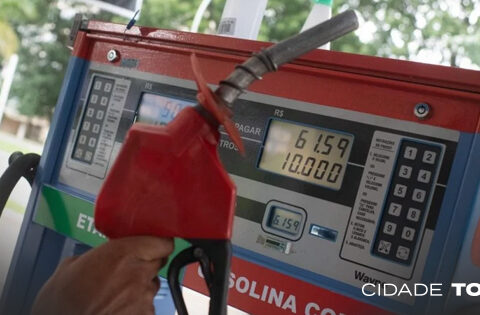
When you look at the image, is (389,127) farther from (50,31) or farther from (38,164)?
(50,31)

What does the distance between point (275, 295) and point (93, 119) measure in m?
0.38

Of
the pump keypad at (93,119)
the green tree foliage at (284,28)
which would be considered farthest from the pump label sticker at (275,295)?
the green tree foliage at (284,28)

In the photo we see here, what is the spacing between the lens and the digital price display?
0.63m

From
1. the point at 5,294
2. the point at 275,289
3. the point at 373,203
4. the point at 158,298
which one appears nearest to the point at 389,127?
the point at 373,203

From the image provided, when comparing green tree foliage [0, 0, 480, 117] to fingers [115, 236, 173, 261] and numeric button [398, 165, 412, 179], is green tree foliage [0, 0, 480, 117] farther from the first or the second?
fingers [115, 236, 173, 261]

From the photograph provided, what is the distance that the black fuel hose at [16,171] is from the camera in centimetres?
84

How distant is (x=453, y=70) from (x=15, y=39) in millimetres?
5121

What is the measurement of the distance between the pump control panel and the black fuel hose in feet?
0.43

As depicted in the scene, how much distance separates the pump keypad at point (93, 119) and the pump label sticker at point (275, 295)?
25 centimetres

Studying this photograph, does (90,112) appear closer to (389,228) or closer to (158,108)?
(158,108)

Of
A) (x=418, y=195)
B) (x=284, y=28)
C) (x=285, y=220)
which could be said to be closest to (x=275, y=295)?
(x=285, y=220)

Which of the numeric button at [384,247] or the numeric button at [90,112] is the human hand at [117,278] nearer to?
the numeric button at [384,247]

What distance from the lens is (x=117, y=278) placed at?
464mm

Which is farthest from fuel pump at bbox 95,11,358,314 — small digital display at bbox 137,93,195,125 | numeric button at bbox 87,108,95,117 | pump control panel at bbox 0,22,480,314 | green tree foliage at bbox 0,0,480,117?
green tree foliage at bbox 0,0,480,117
